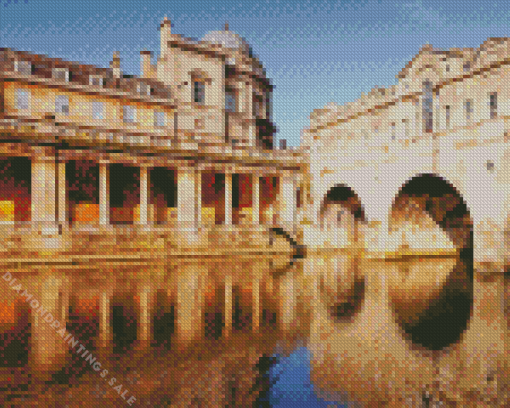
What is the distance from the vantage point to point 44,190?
24359mm

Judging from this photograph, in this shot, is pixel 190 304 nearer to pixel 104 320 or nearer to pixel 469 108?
pixel 104 320

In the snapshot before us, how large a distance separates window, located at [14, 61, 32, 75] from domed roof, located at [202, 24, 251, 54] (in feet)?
68.5

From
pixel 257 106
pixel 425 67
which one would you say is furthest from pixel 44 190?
pixel 257 106

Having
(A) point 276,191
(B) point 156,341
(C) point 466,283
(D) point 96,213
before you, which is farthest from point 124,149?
(C) point 466,283

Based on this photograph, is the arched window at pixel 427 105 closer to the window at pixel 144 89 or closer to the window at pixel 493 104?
the window at pixel 493 104

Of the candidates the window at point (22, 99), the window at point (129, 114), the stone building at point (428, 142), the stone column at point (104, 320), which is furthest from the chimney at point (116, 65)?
the stone column at point (104, 320)

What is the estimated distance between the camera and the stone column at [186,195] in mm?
29297

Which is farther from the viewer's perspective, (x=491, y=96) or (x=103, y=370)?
(x=491, y=96)

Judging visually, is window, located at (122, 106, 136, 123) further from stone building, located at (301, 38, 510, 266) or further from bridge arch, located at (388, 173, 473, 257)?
bridge arch, located at (388, 173, 473, 257)

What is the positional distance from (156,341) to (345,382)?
190 inches

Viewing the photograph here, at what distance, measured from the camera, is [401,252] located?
27891 millimetres

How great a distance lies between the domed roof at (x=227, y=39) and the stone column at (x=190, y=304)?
1275 inches

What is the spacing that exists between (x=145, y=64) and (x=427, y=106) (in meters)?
26.7

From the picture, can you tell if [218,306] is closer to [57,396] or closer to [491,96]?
[57,396]
